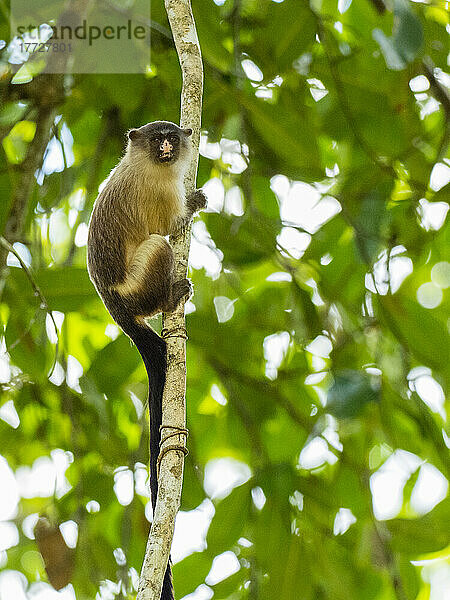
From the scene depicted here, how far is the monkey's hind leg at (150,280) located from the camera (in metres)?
2.30

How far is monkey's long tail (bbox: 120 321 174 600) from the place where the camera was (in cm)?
185

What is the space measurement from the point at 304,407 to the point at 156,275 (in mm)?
618

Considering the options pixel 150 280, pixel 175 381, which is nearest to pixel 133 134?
pixel 150 280

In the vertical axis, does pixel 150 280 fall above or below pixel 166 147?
below

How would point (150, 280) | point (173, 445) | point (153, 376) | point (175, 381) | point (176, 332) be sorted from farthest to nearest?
point (150, 280) < point (153, 376) < point (176, 332) < point (175, 381) < point (173, 445)

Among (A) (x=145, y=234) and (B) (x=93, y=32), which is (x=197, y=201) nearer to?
(A) (x=145, y=234)

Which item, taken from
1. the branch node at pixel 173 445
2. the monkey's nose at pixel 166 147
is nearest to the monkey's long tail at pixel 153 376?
the branch node at pixel 173 445

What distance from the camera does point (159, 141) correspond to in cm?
263

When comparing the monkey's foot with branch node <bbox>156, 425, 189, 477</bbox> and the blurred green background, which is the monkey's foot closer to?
the blurred green background

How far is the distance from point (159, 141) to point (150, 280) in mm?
556

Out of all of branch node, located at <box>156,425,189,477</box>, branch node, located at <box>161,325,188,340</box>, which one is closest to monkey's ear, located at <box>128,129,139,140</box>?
branch node, located at <box>161,325,188,340</box>

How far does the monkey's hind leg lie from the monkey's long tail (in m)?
0.08

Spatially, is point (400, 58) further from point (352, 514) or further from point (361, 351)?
point (352, 514)

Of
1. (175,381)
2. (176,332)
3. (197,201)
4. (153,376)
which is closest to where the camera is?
(175,381)
